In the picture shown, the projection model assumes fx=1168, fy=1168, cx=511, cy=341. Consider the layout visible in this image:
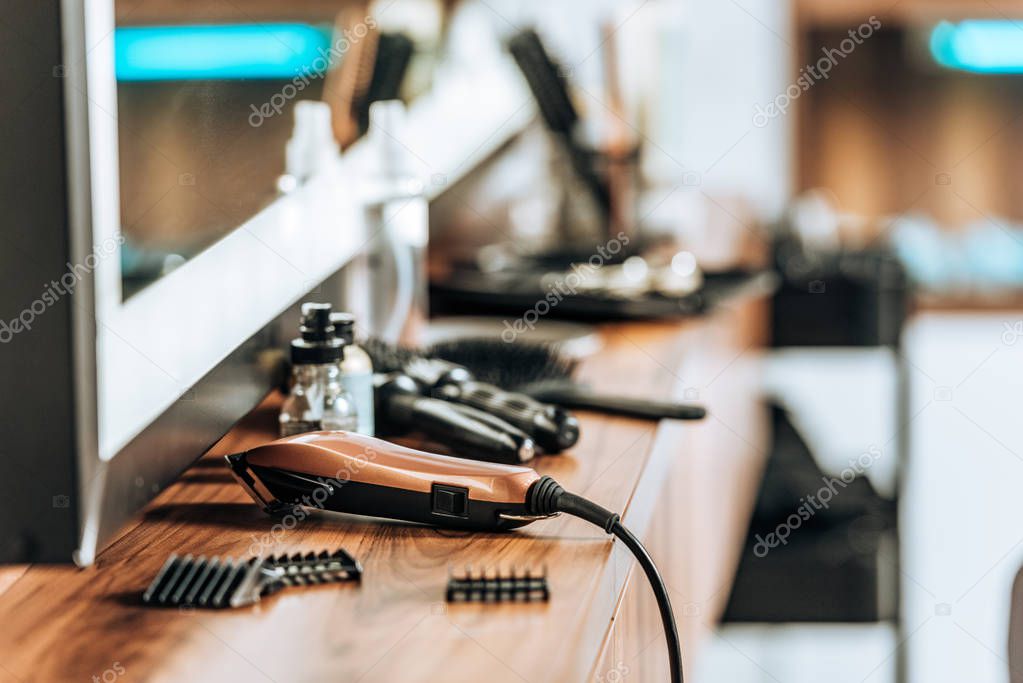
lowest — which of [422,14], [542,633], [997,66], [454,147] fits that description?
[542,633]

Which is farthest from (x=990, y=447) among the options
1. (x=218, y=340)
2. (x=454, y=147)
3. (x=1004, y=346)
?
(x=218, y=340)

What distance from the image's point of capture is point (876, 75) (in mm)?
5348

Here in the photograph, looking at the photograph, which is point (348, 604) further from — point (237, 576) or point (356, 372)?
point (356, 372)

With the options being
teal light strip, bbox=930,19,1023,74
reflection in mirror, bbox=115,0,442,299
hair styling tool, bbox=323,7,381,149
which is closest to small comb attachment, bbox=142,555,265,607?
reflection in mirror, bbox=115,0,442,299

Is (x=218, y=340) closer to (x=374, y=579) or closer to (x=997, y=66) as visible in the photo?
(x=374, y=579)

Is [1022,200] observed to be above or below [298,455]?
above

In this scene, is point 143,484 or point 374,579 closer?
point 374,579

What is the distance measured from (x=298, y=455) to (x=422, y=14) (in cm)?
179

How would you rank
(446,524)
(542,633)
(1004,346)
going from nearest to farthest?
(542,633) → (446,524) → (1004,346)

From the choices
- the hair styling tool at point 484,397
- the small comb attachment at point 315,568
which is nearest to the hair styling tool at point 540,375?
the hair styling tool at point 484,397

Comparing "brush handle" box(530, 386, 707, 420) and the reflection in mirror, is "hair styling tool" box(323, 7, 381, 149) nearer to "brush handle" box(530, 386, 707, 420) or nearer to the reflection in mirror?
the reflection in mirror

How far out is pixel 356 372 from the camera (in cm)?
98

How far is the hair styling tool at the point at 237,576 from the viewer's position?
2.14 ft

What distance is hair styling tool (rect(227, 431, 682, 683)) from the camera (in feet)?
2.43
